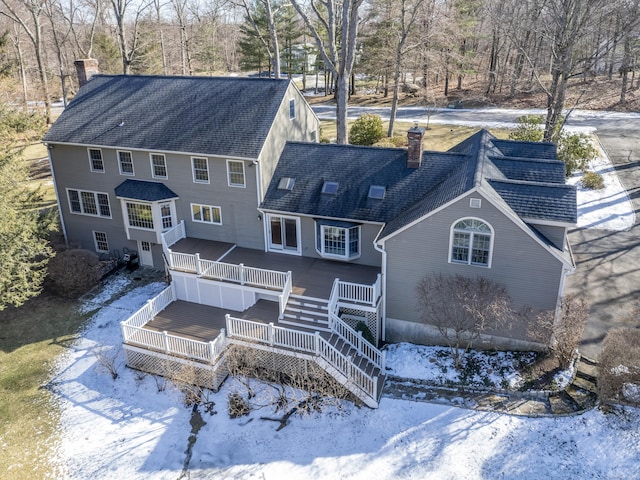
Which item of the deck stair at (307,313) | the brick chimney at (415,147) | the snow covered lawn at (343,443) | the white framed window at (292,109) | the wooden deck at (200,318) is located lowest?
the snow covered lawn at (343,443)

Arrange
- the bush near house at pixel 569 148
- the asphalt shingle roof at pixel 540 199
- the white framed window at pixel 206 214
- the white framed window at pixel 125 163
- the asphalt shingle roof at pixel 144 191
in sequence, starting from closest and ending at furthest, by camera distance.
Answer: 1. the asphalt shingle roof at pixel 540 199
2. the asphalt shingle roof at pixel 144 191
3. the white framed window at pixel 206 214
4. the white framed window at pixel 125 163
5. the bush near house at pixel 569 148

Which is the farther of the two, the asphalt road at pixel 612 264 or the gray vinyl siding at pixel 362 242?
the gray vinyl siding at pixel 362 242

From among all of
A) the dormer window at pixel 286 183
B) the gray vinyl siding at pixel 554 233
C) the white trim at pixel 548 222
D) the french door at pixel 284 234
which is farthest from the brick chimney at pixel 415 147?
the gray vinyl siding at pixel 554 233

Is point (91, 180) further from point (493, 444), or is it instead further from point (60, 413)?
point (493, 444)

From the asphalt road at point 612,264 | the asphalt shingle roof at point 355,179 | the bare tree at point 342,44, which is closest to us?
the asphalt road at point 612,264

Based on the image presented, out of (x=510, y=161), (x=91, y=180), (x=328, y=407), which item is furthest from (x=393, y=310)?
(x=91, y=180)

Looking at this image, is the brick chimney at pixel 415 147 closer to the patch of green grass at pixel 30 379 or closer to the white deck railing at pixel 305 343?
the white deck railing at pixel 305 343
